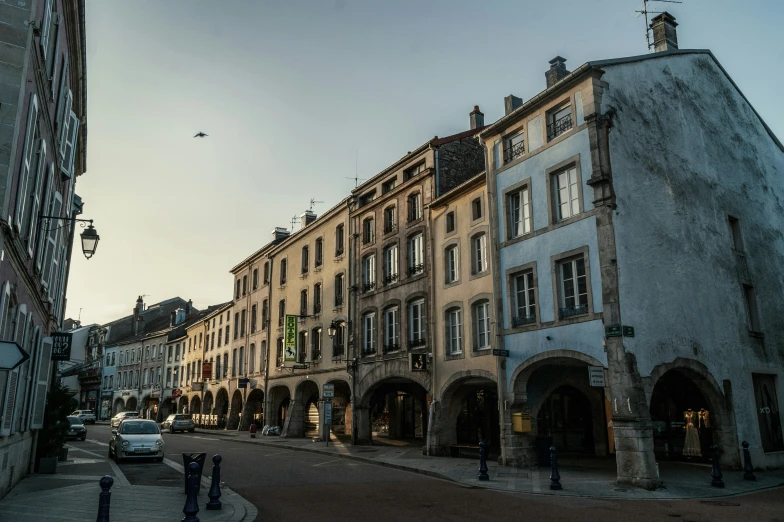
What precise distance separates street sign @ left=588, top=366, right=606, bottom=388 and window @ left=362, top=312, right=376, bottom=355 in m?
13.7

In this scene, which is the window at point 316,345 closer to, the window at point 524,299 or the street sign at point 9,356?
the window at point 524,299

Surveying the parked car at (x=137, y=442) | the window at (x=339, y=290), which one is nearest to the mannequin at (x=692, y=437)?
the window at (x=339, y=290)

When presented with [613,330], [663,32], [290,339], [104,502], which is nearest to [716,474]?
[613,330]

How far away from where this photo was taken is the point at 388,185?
28.9 m

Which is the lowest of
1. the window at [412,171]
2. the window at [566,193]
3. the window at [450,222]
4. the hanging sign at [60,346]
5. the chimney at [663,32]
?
the hanging sign at [60,346]

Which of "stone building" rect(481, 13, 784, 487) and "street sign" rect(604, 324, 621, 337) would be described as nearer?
"street sign" rect(604, 324, 621, 337)

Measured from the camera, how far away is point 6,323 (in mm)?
10758

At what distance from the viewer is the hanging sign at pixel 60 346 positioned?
1681 centimetres

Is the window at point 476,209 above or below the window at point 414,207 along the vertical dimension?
below

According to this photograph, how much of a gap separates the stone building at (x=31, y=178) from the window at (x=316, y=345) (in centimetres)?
1566

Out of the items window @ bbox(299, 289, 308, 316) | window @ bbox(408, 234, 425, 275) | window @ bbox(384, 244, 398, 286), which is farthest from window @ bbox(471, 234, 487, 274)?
window @ bbox(299, 289, 308, 316)

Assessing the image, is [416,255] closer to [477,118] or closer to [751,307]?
[477,118]

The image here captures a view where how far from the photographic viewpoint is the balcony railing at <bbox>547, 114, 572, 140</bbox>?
1802 cm

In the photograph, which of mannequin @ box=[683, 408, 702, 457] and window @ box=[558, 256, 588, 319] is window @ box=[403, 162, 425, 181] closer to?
window @ box=[558, 256, 588, 319]
